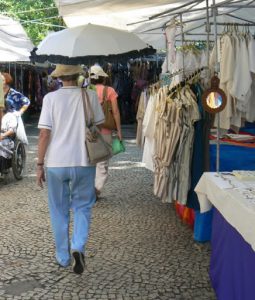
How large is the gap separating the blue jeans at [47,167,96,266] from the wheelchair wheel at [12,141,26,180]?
141 inches

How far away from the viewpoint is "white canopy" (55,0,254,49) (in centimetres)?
458

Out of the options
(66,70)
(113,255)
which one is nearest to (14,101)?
(66,70)

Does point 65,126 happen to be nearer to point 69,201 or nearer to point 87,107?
point 87,107

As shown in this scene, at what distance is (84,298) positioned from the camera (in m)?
3.42

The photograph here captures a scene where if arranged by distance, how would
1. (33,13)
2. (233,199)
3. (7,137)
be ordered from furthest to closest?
(33,13), (7,137), (233,199)

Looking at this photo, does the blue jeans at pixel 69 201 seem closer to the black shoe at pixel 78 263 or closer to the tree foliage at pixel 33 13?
the black shoe at pixel 78 263

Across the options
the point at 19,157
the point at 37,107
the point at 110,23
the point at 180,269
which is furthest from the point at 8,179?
the point at 37,107

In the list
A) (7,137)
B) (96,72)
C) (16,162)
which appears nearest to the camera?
(96,72)

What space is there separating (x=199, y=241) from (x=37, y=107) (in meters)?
13.6

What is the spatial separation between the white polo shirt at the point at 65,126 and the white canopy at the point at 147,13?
40.5 inches

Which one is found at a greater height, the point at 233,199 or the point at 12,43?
the point at 12,43

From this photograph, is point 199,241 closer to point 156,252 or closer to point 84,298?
point 156,252

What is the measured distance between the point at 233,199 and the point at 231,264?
433 millimetres

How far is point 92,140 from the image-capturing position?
150 inches
